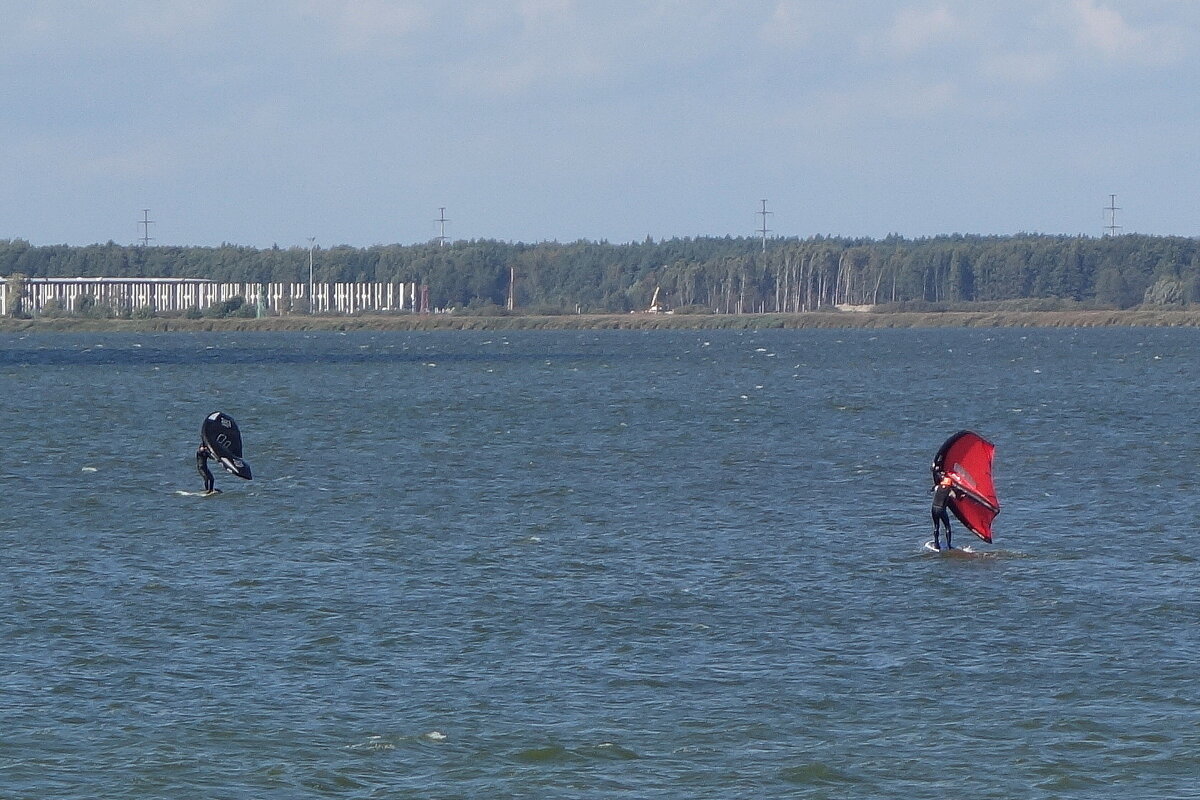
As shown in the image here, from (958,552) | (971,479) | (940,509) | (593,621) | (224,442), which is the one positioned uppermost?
(971,479)

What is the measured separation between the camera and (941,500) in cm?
3372

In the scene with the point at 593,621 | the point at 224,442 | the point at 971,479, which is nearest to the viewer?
the point at 593,621

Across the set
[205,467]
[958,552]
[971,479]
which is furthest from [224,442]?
[958,552]

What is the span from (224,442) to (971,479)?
18.2 metres

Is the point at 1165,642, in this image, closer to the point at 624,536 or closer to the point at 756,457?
the point at 624,536

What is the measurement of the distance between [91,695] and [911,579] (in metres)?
13.6

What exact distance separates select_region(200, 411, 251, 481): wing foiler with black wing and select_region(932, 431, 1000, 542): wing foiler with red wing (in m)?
17.5

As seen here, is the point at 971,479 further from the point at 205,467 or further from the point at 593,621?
the point at 205,467

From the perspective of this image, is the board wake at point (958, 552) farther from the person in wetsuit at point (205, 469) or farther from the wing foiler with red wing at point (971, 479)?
the person in wetsuit at point (205, 469)

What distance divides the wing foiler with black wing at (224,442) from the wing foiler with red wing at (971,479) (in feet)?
57.4

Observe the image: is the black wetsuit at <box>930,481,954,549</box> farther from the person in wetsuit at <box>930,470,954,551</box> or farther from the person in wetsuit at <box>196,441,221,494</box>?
the person in wetsuit at <box>196,441,221,494</box>

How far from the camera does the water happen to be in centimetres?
1938

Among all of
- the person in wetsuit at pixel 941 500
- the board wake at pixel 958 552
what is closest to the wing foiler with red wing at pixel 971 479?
the person in wetsuit at pixel 941 500

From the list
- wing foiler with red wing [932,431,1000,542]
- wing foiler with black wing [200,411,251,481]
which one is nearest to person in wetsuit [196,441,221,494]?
wing foiler with black wing [200,411,251,481]
